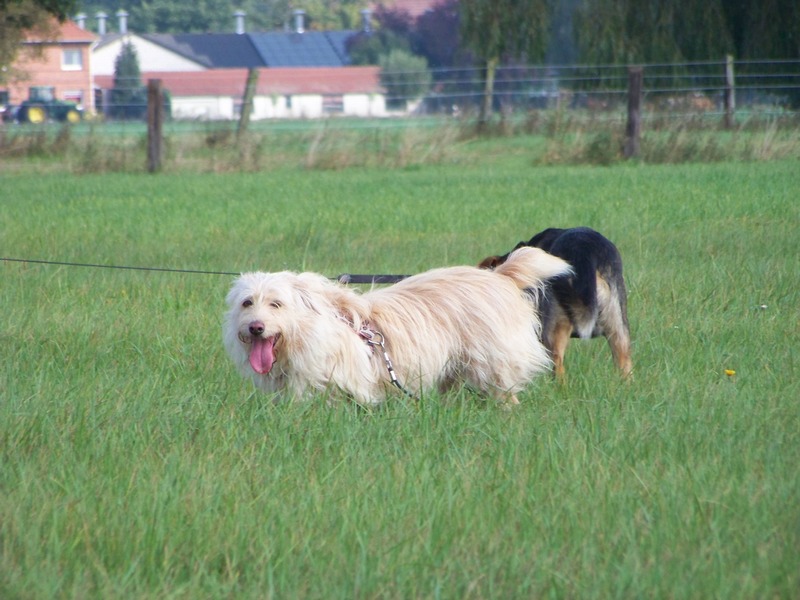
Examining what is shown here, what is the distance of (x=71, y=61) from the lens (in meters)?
66.8

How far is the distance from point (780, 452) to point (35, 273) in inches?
244

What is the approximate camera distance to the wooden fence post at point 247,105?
20453mm

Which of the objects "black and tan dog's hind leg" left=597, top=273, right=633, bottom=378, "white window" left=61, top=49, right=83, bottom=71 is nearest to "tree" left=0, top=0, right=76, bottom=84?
"black and tan dog's hind leg" left=597, top=273, right=633, bottom=378

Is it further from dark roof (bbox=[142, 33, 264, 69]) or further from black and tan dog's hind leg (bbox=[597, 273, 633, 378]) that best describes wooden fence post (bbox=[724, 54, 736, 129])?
dark roof (bbox=[142, 33, 264, 69])

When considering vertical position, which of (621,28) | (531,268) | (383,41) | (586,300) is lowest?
(586,300)

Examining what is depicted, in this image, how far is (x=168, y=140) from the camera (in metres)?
19.7

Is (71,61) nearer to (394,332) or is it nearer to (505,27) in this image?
(505,27)

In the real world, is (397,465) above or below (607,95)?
below

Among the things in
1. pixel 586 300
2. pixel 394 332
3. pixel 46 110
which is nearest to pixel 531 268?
pixel 586 300

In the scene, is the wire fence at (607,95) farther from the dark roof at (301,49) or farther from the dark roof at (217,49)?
the dark roof at (217,49)

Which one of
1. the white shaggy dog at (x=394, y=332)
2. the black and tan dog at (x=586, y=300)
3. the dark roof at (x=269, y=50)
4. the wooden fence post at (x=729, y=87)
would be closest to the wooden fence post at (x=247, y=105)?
the wooden fence post at (x=729, y=87)

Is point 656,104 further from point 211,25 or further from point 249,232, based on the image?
point 211,25

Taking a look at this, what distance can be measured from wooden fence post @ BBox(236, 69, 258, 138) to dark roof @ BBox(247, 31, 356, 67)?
4060 centimetres

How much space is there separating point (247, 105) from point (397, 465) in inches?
707
